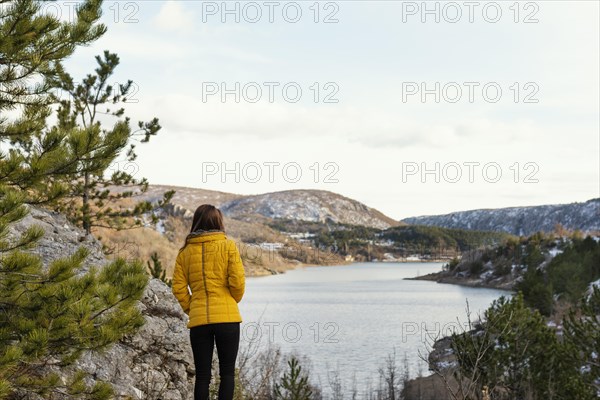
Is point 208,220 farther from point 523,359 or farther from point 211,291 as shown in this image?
point 523,359

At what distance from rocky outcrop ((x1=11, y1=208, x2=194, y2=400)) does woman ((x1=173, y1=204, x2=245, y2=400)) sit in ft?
6.88

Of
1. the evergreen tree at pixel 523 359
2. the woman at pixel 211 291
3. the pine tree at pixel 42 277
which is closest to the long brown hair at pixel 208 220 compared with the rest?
the woman at pixel 211 291

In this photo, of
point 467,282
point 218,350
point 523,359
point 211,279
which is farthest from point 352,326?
point 467,282

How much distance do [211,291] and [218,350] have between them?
57cm

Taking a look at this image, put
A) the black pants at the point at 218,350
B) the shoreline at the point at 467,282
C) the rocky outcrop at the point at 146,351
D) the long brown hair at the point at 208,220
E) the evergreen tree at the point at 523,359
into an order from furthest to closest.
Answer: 1. the shoreline at the point at 467,282
2. the evergreen tree at the point at 523,359
3. the rocky outcrop at the point at 146,351
4. the long brown hair at the point at 208,220
5. the black pants at the point at 218,350

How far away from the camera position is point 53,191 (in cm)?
655

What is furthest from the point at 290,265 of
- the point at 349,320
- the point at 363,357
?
the point at 363,357

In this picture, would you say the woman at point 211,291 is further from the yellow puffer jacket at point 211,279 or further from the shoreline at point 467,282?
the shoreline at point 467,282

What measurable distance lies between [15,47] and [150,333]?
4230 millimetres

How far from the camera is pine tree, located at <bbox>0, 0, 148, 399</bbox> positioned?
5.83 m

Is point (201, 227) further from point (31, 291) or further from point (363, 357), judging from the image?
point (363, 357)

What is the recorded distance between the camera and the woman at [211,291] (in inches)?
228

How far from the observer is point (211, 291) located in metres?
5.82

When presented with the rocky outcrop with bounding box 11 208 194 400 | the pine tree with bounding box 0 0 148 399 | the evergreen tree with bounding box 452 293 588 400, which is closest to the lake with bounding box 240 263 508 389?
the evergreen tree with bounding box 452 293 588 400
